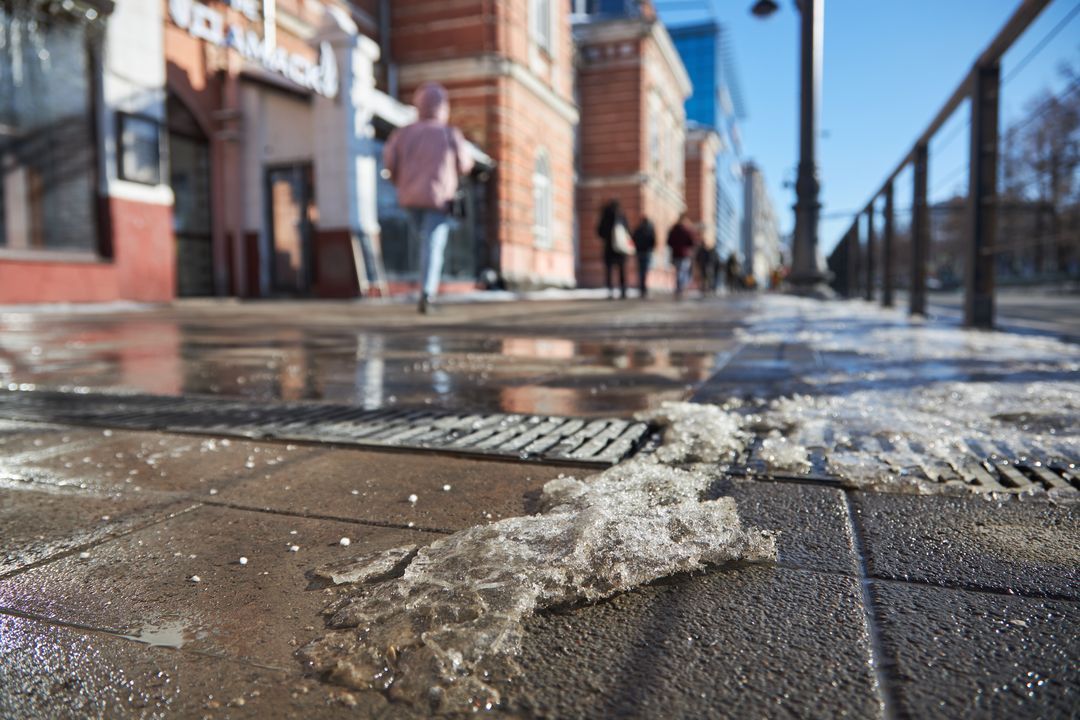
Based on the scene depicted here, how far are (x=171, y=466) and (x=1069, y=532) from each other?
1779 mm

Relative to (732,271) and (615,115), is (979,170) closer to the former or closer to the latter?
(615,115)

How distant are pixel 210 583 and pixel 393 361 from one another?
279 cm

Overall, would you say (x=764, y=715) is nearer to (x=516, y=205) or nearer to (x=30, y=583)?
(x=30, y=583)

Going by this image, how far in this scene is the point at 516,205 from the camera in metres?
17.8

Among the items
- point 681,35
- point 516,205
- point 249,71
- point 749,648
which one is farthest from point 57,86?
point 681,35

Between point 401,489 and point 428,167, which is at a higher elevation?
point 428,167

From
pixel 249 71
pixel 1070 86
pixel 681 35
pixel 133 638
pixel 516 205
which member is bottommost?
pixel 133 638

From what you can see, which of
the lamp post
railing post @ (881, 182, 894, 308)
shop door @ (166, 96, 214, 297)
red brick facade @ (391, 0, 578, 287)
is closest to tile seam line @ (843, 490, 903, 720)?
railing post @ (881, 182, 894, 308)

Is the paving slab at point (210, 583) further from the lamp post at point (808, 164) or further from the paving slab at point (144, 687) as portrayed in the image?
the lamp post at point (808, 164)

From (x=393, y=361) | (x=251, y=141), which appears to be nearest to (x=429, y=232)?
(x=393, y=361)

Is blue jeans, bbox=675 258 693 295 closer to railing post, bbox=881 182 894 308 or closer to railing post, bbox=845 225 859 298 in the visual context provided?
railing post, bbox=845 225 859 298

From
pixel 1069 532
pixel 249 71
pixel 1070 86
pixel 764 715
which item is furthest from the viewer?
pixel 249 71

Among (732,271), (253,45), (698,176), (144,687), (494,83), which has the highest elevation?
(698,176)

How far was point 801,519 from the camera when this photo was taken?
1275 millimetres
